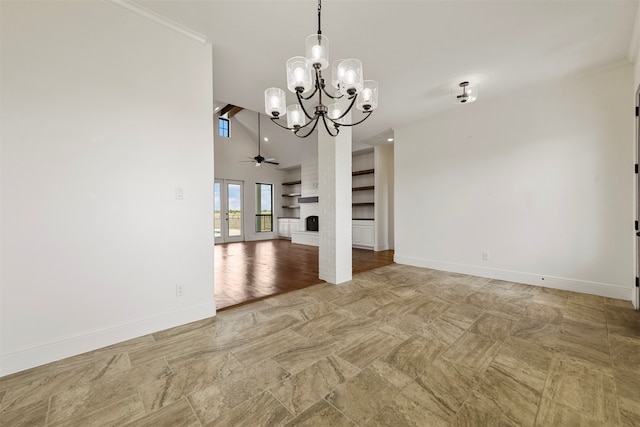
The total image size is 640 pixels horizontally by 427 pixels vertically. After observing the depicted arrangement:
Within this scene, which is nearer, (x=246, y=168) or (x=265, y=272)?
(x=265, y=272)

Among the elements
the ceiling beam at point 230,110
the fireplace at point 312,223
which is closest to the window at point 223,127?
the ceiling beam at point 230,110

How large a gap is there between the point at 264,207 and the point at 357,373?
8984 mm

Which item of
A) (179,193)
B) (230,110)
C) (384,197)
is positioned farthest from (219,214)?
(179,193)

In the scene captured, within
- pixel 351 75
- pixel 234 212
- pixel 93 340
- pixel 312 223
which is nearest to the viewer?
pixel 351 75

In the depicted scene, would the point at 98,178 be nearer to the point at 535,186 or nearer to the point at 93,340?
the point at 93,340

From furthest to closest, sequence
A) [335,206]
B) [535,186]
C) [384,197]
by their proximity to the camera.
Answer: [384,197] → [335,206] → [535,186]

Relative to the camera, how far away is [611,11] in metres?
2.27

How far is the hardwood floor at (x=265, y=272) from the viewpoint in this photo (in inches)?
134

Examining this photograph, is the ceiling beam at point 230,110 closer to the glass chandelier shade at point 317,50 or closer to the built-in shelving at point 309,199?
the built-in shelving at point 309,199

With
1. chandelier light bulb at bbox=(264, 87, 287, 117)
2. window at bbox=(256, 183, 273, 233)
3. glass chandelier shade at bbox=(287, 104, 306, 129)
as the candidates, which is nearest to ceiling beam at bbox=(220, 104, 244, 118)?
window at bbox=(256, 183, 273, 233)

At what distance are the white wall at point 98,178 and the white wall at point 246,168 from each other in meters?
6.42

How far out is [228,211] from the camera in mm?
9156

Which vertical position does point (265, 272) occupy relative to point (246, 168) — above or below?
below

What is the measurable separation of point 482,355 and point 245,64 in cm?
378
